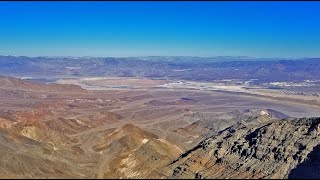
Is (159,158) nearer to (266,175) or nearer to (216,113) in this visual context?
(266,175)

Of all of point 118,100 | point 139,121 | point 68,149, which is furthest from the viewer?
point 118,100

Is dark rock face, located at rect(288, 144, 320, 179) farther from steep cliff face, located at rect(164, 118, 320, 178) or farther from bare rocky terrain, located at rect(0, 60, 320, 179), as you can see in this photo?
steep cliff face, located at rect(164, 118, 320, 178)

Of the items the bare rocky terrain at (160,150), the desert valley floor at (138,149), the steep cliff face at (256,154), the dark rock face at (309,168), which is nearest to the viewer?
the dark rock face at (309,168)

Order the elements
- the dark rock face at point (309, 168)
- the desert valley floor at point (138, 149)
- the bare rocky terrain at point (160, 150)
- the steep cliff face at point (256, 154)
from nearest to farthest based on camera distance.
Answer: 1. the dark rock face at point (309, 168)
2. the steep cliff face at point (256, 154)
3. the bare rocky terrain at point (160, 150)
4. the desert valley floor at point (138, 149)

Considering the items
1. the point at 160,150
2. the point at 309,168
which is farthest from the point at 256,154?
the point at 160,150

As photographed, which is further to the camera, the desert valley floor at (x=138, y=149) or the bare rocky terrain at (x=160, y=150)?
the desert valley floor at (x=138, y=149)

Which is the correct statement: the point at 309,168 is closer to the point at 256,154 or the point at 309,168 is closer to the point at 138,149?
the point at 256,154

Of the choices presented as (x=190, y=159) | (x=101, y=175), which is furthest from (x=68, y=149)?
(x=190, y=159)

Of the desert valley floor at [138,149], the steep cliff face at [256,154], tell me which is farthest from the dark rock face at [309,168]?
the desert valley floor at [138,149]

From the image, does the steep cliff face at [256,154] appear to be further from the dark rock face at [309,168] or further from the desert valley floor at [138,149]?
the dark rock face at [309,168]
